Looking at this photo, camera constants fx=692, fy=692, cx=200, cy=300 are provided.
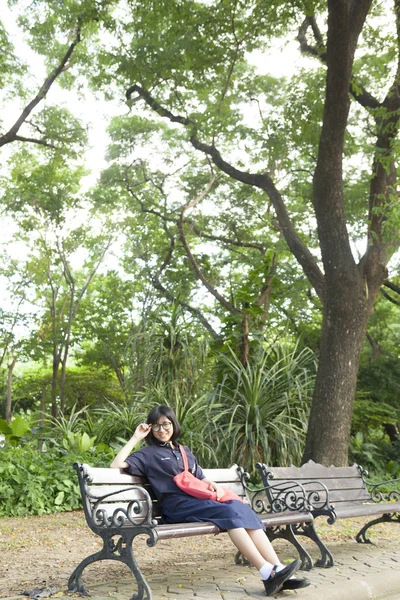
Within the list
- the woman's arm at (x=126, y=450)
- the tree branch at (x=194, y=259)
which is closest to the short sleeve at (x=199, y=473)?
the woman's arm at (x=126, y=450)

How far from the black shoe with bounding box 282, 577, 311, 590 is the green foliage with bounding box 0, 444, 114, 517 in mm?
5011

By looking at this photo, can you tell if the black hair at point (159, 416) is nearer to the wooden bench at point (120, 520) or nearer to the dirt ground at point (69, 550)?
the wooden bench at point (120, 520)

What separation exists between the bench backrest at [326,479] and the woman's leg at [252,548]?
1.35 m

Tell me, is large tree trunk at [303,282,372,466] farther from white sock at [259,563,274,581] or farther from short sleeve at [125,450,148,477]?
white sock at [259,563,274,581]

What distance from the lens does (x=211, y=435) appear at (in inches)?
389

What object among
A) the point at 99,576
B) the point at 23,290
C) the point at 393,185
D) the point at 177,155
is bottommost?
the point at 99,576

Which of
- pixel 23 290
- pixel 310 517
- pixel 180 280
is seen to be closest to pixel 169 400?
pixel 310 517

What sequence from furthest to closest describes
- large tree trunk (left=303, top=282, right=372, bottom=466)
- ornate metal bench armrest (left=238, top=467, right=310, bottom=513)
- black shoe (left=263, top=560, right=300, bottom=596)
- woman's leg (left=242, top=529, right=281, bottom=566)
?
large tree trunk (left=303, top=282, right=372, bottom=466), ornate metal bench armrest (left=238, top=467, right=310, bottom=513), woman's leg (left=242, top=529, right=281, bottom=566), black shoe (left=263, top=560, right=300, bottom=596)

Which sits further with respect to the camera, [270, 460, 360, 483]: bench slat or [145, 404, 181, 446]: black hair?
[270, 460, 360, 483]: bench slat

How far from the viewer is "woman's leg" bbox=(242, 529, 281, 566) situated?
4203 millimetres

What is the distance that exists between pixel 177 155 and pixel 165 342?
27.9 feet

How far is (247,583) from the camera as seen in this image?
4625 mm

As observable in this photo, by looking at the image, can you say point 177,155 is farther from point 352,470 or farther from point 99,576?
point 99,576

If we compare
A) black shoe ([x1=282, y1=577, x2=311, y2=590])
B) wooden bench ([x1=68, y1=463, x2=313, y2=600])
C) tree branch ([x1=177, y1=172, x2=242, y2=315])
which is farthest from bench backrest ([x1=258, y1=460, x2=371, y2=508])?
tree branch ([x1=177, y1=172, x2=242, y2=315])
